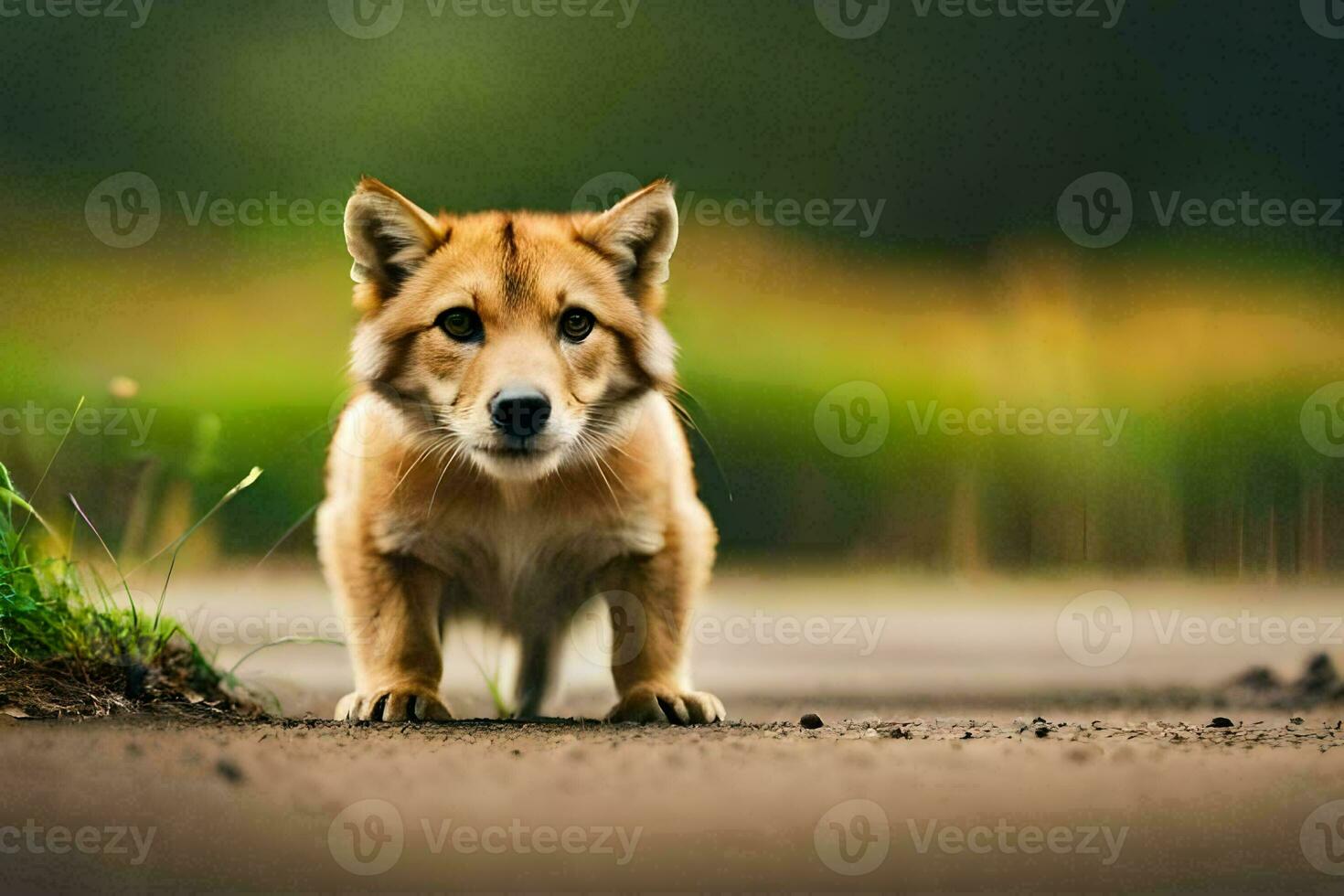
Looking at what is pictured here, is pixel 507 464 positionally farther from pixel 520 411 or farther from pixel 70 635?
pixel 70 635

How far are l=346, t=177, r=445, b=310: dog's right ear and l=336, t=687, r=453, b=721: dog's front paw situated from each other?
117 centimetres

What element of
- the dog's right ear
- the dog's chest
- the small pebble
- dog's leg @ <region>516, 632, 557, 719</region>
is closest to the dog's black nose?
the dog's chest

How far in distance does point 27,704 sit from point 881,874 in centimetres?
224

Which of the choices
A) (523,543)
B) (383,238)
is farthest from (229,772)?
(383,238)

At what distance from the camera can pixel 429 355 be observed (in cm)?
398

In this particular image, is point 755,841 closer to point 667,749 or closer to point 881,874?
point 881,874

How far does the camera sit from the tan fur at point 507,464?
13.0ft

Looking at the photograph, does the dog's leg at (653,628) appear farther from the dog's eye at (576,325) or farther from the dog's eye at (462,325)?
the dog's eye at (462,325)

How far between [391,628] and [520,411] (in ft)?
2.96

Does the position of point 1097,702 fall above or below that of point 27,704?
below

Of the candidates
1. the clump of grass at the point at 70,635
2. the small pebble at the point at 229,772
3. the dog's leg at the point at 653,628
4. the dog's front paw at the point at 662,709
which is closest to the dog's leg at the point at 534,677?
the dog's leg at the point at 653,628

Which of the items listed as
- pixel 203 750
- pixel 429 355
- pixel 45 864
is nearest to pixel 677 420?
pixel 429 355

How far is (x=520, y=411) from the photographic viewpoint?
12.0ft

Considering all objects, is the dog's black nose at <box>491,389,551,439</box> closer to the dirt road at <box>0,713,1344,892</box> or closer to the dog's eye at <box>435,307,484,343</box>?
the dog's eye at <box>435,307,484,343</box>
